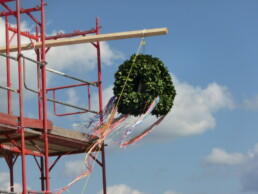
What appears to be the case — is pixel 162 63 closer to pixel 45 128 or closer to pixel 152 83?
pixel 152 83

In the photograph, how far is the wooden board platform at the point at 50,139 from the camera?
67.7 ft

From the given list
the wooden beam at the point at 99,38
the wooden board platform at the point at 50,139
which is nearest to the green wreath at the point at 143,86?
the wooden beam at the point at 99,38

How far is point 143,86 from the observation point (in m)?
24.2

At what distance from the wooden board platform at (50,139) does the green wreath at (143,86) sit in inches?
64.5

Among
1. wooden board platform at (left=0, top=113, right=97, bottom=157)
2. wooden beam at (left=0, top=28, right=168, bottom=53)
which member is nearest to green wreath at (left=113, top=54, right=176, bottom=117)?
wooden beam at (left=0, top=28, right=168, bottom=53)

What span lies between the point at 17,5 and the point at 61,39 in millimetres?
3896

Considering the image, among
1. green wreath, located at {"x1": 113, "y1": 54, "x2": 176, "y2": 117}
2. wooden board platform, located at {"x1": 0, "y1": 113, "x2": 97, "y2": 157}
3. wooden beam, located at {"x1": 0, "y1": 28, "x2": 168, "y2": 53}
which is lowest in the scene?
wooden board platform, located at {"x1": 0, "y1": 113, "x2": 97, "y2": 157}

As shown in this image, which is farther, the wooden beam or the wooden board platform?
the wooden beam

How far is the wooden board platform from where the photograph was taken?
20.6m

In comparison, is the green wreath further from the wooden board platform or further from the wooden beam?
the wooden board platform

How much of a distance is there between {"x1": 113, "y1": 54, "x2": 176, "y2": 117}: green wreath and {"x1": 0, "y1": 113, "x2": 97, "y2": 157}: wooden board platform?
1637mm

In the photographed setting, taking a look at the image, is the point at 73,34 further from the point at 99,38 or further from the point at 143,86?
the point at 143,86

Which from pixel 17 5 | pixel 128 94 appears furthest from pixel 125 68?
pixel 17 5

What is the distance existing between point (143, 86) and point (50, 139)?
3.46 meters
